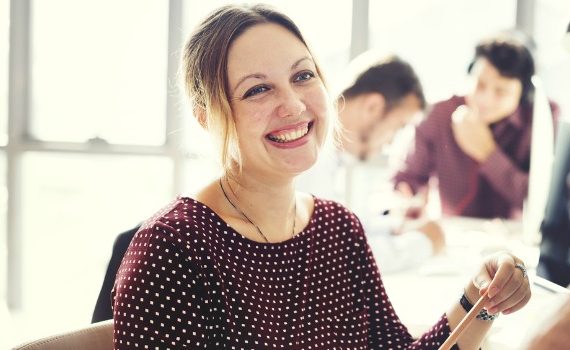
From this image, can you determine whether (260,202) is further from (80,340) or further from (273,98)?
(80,340)

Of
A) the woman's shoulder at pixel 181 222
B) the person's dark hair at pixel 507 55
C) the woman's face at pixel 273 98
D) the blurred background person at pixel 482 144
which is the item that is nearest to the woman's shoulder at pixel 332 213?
the woman's face at pixel 273 98

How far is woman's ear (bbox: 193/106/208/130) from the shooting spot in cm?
129

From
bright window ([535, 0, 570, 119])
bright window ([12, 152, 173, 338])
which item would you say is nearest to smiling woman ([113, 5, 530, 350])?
bright window ([535, 0, 570, 119])

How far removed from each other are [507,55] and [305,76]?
1.93 m

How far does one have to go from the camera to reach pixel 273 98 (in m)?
1.24

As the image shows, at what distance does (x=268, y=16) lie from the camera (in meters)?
1.27

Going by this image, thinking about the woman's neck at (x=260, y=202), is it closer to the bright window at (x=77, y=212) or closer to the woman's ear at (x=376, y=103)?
the woman's ear at (x=376, y=103)

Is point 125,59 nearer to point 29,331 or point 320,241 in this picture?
point 29,331

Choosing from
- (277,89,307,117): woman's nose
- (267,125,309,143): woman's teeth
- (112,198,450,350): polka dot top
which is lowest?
(112,198,450,350): polka dot top

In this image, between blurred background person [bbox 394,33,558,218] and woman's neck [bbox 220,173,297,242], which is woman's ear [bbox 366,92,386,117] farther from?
woman's neck [bbox 220,173,297,242]

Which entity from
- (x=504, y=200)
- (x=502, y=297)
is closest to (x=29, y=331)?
(x=504, y=200)

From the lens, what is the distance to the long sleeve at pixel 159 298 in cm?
105

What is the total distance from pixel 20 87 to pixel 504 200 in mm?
2550

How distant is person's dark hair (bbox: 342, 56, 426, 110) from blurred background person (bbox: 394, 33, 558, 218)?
0.46 metres
